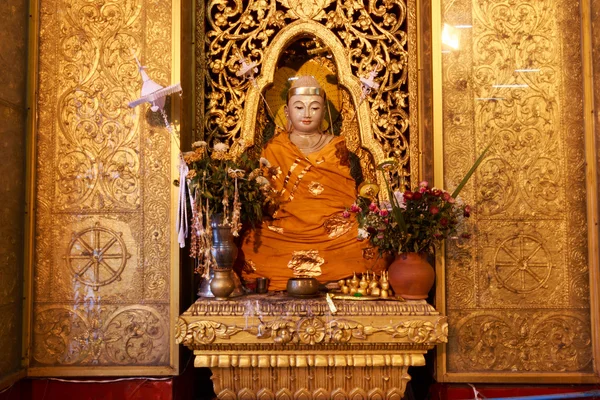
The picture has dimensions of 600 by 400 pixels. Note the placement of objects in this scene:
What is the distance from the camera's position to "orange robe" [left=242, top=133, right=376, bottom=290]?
3412 millimetres

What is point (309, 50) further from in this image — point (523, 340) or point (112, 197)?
point (523, 340)

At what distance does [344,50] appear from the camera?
12.6ft

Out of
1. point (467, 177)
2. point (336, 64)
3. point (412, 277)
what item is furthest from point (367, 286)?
point (336, 64)

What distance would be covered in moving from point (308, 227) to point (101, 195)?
143cm

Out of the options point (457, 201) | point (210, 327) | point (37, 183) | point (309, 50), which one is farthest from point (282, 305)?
point (309, 50)

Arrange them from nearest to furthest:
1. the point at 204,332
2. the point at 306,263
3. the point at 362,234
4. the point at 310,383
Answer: the point at 204,332 → the point at 310,383 → the point at 362,234 → the point at 306,263

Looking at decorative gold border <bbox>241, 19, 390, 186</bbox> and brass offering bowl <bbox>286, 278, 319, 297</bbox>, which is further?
decorative gold border <bbox>241, 19, 390, 186</bbox>

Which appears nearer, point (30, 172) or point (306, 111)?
point (30, 172)

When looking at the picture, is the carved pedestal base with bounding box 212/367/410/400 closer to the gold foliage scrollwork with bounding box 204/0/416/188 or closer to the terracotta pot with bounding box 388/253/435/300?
the terracotta pot with bounding box 388/253/435/300

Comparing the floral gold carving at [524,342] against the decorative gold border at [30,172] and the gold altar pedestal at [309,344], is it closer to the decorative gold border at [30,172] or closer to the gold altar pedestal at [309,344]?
the gold altar pedestal at [309,344]

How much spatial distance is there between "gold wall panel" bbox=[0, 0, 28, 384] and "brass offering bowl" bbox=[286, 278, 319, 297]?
5.72 ft

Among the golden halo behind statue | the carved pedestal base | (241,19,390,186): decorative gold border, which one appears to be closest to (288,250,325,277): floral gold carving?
the carved pedestal base

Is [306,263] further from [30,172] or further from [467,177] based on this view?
[30,172]

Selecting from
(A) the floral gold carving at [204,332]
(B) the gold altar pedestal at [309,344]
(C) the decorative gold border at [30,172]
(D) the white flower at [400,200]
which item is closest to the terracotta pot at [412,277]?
(B) the gold altar pedestal at [309,344]
